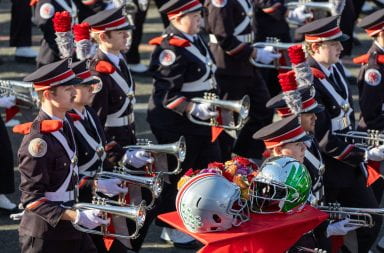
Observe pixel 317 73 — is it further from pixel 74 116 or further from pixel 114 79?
pixel 74 116

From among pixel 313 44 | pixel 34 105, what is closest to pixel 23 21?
pixel 34 105

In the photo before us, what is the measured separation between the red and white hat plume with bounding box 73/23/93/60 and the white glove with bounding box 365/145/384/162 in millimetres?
1998

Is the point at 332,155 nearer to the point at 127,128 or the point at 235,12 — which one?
the point at 127,128

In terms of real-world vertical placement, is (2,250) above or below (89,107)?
below

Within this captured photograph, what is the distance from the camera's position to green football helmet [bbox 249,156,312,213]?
568 cm

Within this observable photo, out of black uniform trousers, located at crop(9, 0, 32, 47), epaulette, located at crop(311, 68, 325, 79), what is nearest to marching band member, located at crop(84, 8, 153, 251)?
epaulette, located at crop(311, 68, 325, 79)

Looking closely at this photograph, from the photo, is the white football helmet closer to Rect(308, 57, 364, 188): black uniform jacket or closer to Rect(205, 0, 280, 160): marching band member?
Rect(308, 57, 364, 188): black uniform jacket

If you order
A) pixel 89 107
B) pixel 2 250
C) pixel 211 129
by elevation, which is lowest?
pixel 2 250

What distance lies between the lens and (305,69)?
765cm

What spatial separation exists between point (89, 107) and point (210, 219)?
2.20m

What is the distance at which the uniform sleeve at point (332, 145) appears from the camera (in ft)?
25.8

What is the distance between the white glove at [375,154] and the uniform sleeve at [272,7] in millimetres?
3106

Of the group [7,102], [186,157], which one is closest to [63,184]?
[7,102]

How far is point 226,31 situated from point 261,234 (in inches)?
173
